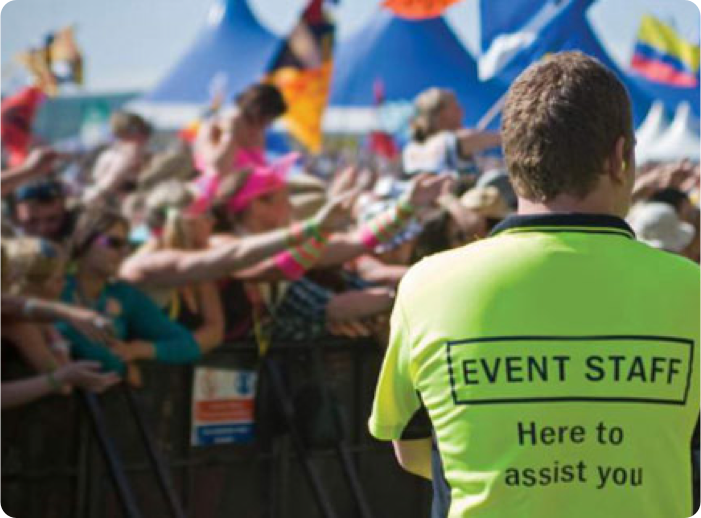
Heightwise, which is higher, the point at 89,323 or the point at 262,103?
the point at 262,103

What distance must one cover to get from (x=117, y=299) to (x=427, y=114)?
2.51 m

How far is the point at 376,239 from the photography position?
608cm

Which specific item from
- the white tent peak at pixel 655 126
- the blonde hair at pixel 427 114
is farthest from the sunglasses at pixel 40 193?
the white tent peak at pixel 655 126

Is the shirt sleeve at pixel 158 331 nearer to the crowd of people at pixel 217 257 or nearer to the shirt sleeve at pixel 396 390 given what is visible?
the crowd of people at pixel 217 257

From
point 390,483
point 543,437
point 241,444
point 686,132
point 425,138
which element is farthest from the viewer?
point 686,132

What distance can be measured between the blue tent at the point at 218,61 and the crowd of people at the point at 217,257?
22.4 feet

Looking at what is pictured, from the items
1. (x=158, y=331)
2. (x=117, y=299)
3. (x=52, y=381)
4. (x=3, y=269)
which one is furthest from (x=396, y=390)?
(x=117, y=299)

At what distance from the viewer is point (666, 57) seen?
1282cm

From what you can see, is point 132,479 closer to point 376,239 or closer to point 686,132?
point 376,239

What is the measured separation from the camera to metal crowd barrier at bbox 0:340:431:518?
5289 millimetres

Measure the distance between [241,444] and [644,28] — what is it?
8368mm

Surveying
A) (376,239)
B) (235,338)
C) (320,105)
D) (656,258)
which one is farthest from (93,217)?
(320,105)

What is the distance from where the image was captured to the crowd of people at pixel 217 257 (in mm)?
5348

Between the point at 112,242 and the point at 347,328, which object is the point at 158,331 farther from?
the point at 347,328
